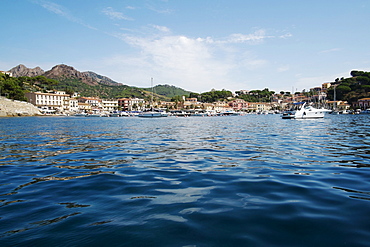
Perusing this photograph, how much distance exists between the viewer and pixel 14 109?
2803 inches

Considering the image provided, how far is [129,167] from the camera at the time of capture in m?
7.37

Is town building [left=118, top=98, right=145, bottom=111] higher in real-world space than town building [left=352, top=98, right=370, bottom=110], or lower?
higher

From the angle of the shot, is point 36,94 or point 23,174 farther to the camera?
Answer: point 36,94

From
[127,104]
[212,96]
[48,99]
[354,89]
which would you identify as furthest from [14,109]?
[354,89]

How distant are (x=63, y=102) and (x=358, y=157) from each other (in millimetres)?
133553

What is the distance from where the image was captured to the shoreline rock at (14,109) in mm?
66825

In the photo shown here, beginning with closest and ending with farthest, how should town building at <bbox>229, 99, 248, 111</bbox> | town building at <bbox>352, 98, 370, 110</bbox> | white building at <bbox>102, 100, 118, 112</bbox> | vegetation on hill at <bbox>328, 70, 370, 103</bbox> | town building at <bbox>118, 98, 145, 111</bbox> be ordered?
1. town building at <bbox>352, 98, 370, 110</bbox>
2. vegetation on hill at <bbox>328, 70, 370, 103</bbox>
3. town building at <bbox>118, 98, 145, 111</bbox>
4. white building at <bbox>102, 100, 118, 112</bbox>
5. town building at <bbox>229, 99, 248, 111</bbox>

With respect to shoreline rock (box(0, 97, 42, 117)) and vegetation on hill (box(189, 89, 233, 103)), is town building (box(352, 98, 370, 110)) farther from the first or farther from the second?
shoreline rock (box(0, 97, 42, 117))

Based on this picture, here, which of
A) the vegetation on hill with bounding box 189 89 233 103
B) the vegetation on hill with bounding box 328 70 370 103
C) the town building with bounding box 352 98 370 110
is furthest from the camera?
the vegetation on hill with bounding box 189 89 233 103

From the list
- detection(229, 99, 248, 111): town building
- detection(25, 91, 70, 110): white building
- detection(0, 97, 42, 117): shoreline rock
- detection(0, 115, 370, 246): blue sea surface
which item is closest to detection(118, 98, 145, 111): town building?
detection(25, 91, 70, 110): white building

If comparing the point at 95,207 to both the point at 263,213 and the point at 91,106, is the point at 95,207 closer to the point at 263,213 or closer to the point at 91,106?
the point at 263,213

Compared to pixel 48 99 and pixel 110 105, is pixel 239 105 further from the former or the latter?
pixel 48 99

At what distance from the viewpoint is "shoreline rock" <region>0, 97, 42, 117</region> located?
66.8m

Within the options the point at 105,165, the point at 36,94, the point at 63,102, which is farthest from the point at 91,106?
the point at 105,165
